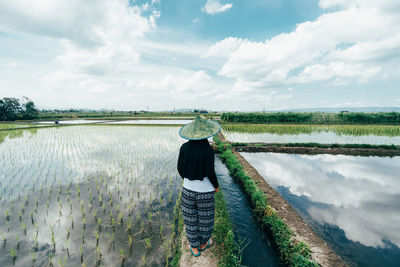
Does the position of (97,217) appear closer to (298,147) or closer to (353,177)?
(353,177)

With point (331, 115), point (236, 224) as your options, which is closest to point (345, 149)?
point (236, 224)

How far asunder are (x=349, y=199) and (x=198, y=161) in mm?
5533

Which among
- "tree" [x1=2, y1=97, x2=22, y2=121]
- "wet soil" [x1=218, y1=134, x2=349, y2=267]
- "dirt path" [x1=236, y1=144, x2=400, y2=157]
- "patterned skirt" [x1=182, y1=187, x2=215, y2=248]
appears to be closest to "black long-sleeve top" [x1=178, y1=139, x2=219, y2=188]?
"patterned skirt" [x1=182, y1=187, x2=215, y2=248]

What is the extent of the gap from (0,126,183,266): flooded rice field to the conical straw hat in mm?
2250

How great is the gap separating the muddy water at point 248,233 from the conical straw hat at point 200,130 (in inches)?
88.6

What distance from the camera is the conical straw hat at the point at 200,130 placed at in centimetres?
226

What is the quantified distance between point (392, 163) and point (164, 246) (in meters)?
11.9

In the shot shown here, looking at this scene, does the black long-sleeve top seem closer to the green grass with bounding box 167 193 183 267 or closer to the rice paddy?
the green grass with bounding box 167 193 183 267

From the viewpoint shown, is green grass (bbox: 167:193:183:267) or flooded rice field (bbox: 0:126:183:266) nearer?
green grass (bbox: 167:193:183:267)

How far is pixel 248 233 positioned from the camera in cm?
342

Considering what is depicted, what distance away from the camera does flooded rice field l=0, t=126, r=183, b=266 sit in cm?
288

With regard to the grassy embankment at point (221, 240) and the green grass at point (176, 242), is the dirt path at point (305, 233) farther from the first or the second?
the green grass at point (176, 242)

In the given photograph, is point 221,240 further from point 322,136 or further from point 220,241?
point 322,136

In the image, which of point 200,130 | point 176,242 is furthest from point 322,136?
point 200,130
